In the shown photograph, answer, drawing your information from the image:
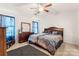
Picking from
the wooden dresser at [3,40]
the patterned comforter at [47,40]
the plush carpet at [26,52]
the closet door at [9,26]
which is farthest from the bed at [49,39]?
the wooden dresser at [3,40]

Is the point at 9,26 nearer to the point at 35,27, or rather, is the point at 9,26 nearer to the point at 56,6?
the point at 35,27

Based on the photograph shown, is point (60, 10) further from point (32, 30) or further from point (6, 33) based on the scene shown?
point (6, 33)

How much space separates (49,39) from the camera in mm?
1903

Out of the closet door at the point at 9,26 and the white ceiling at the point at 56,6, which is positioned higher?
the white ceiling at the point at 56,6

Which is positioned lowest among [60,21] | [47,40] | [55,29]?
[47,40]

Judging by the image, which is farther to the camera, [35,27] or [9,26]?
[35,27]

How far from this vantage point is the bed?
1.88 metres

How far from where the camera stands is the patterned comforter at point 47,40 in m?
1.88

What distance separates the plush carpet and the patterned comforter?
135 mm

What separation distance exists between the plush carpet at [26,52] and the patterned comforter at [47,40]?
0.14 meters

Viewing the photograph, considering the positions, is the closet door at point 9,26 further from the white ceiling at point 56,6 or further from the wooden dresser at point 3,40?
the white ceiling at point 56,6

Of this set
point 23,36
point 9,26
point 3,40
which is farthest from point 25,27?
point 3,40

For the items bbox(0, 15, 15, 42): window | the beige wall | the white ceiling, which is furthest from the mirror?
the white ceiling

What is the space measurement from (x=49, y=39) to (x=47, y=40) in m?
0.04
